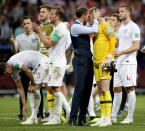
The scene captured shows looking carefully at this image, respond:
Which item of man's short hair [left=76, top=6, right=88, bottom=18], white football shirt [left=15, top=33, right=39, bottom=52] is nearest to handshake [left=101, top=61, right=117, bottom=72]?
man's short hair [left=76, top=6, right=88, bottom=18]

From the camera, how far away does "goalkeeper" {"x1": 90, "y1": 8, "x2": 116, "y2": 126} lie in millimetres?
10531

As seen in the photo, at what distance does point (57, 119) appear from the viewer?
1115 centimetres

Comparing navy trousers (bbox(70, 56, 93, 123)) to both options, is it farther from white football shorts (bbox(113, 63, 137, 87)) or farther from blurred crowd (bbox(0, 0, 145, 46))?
blurred crowd (bbox(0, 0, 145, 46))

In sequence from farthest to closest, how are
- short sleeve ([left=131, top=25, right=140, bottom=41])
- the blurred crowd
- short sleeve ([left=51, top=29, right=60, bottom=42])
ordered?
the blurred crowd
short sleeve ([left=131, top=25, right=140, bottom=41])
short sleeve ([left=51, top=29, right=60, bottom=42])

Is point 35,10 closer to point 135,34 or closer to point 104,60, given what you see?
point 135,34

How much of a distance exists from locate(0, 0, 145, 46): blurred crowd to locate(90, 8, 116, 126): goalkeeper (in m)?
10.4

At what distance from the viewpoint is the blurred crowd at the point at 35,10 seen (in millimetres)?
21906

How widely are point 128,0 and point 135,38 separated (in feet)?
46.0

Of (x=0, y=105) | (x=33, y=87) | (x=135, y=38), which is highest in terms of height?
(x=135, y=38)

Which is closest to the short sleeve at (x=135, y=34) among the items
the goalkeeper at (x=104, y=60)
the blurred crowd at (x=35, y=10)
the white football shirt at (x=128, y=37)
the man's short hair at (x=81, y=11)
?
the white football shirt at (x=128, y=37)

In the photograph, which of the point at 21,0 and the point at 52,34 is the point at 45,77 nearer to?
the point at 52,34

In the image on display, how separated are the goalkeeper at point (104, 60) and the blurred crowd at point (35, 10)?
1041cm

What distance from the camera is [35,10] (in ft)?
Answer: 75.4

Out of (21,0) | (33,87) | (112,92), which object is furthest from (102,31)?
(21,0)
